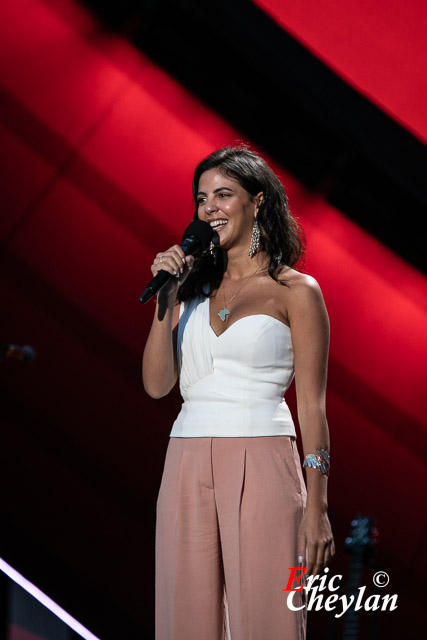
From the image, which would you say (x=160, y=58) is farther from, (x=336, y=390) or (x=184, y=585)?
Answer: (x=184, y=585)

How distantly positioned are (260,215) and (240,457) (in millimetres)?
626

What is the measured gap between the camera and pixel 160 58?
114 inches

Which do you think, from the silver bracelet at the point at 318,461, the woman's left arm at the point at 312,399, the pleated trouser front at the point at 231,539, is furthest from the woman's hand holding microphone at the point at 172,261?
the silver bracelet at the point at 318,461

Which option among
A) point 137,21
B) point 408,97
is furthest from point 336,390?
point 137,21

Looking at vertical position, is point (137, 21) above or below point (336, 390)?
above

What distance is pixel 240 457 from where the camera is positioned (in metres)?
1.56

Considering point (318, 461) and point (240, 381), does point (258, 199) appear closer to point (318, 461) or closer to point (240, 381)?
point (240, 381)

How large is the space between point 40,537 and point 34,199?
129cm

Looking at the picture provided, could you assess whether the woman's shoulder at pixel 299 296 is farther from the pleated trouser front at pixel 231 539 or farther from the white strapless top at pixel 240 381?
the pleated trouser front at pixel 231 539

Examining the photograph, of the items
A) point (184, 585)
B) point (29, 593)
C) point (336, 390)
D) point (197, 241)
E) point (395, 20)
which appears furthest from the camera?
point (336, 390)

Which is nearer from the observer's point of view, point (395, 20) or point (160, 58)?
point (395, 20)

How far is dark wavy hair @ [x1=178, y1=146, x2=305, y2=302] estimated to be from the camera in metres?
1.83

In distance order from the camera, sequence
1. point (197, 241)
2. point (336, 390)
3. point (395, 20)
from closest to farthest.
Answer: point (197, 241), point (395, 20), point (336, 390)

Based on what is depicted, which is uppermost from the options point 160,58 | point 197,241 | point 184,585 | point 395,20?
point 395,20
